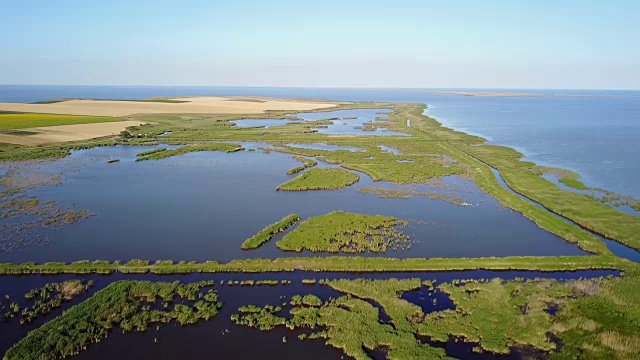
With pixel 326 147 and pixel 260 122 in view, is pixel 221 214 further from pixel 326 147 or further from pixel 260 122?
pixel 260 122

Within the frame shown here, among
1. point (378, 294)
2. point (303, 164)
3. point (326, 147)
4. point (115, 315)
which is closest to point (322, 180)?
point (303, 164)

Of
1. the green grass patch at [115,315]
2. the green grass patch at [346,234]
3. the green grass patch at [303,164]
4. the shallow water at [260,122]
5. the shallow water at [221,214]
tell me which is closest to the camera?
the green grass patch at [115,315]

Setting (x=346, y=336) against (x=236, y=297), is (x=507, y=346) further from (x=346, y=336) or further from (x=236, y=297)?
(x=236, y=297)

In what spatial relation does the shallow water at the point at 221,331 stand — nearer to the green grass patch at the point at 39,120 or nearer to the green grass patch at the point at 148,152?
the green grass patch at the point at 148,152

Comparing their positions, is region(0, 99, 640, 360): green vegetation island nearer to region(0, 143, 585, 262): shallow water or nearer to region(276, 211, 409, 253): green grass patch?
region(276, 211, 409, 253): green grass patch

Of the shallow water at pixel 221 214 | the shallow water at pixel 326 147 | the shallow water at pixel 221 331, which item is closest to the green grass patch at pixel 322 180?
the shallow water at pixel 221 214

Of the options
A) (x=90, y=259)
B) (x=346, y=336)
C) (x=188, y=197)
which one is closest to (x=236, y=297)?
(x=346, y=336)
